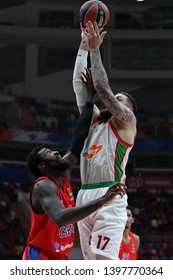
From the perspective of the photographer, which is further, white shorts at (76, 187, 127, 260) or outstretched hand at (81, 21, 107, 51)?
outstretched hand at (81, 21, 107, 51)

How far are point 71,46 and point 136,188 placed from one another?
25.6 feet

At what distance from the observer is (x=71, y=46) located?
3028cm

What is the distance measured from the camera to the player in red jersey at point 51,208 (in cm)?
483

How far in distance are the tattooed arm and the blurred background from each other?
68.9ft

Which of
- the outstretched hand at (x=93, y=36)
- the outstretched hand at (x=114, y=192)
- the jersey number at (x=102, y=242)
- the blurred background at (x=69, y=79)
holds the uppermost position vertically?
the outstretched hand at (x=93, y=36)

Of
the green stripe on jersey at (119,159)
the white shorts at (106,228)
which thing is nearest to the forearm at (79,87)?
the green stripe on jersey at (119,159)

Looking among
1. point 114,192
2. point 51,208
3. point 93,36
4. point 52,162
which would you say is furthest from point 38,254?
point 93,36

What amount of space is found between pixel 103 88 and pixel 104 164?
0.70 m

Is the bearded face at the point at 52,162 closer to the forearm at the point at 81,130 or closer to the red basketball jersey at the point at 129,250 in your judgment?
the forearm at the point at 81,130

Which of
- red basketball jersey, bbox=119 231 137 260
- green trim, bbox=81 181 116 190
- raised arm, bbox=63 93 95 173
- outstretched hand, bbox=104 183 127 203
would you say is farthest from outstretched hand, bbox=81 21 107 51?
red basketball jersey, bbox=119 231 137 260

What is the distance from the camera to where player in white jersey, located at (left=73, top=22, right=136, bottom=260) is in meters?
5.60

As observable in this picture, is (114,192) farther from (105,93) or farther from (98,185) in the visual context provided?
(105,93)

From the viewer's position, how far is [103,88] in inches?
226

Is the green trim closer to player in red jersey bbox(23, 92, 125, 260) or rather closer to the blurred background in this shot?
player in red jersey bbox(23, 92, 125, 260)
